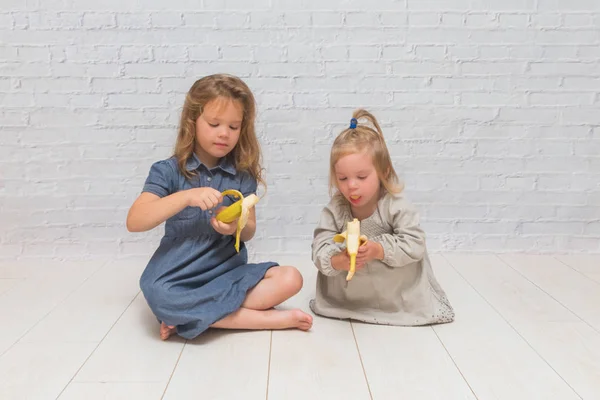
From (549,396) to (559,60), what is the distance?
133 cm

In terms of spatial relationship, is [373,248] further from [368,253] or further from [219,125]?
[219,125]

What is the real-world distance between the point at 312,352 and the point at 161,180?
1.83 ft

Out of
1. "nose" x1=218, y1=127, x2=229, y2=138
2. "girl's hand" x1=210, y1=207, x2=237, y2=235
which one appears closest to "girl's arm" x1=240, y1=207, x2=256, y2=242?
"girl's hand" x1=210, y1=207, x2=237, y2=235

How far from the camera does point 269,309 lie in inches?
67.4

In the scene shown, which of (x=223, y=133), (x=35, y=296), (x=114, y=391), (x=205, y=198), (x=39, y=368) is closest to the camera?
(x=114, y=391)

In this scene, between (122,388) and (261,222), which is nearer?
(122,388)

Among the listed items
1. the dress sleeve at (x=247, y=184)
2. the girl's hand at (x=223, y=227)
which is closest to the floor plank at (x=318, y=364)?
the girl's hand at (x=223, y=227)

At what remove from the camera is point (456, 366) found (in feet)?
4.62

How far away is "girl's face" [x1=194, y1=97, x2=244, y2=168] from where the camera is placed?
5.41ft

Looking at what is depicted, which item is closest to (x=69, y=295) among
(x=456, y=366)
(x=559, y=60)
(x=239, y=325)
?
(x=239, y=325)

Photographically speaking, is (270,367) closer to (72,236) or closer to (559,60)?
(72,236)

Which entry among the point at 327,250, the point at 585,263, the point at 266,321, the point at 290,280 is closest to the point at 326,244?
the point at 327,250

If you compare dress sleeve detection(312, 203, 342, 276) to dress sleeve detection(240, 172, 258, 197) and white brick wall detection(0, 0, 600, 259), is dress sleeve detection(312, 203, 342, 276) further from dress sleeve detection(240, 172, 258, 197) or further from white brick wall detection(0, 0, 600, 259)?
white brick wall detection(0, 0, 600, 259)

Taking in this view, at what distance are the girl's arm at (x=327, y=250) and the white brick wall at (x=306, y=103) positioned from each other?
0.57m
